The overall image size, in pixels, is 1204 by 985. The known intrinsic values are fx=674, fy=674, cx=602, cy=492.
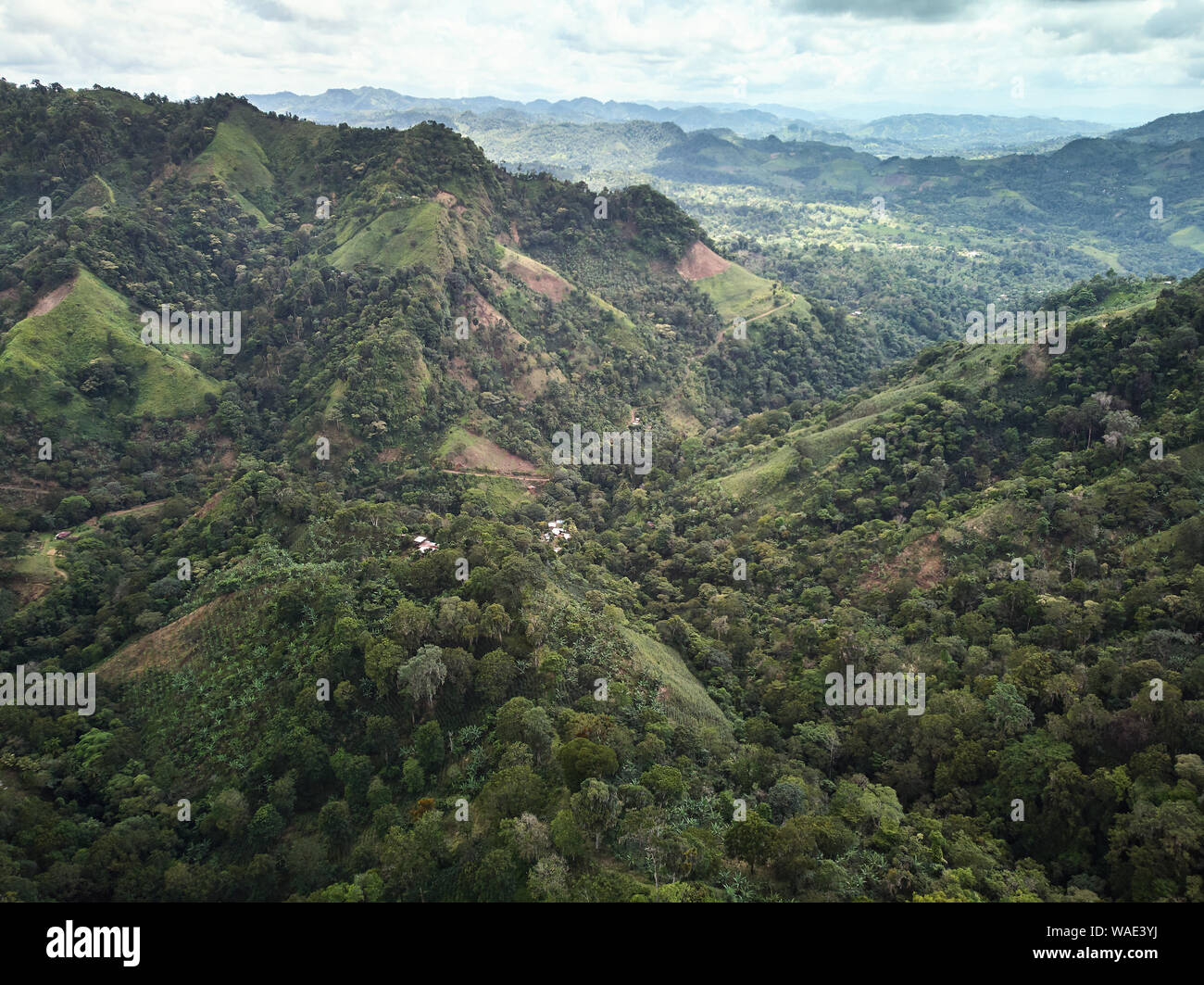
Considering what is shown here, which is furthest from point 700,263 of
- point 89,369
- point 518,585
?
point 518,585

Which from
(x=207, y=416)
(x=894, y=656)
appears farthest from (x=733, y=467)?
Result: (x=207, y=416)

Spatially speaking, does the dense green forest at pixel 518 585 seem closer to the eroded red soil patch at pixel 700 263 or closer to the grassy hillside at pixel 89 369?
the grassy hillside at pixel 89 369

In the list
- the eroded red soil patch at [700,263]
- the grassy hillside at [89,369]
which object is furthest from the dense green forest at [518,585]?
the eroded red soil patch at [700,263]

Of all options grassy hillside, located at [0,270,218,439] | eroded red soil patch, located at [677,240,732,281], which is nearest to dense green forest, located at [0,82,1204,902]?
grassy hillside, located at [0,270,218,439]

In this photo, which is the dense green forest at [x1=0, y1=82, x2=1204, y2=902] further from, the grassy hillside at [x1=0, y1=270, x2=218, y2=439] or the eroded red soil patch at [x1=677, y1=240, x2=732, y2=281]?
the eroded red soil patch at [x1=677, y1=240, x2=732, y2=281]

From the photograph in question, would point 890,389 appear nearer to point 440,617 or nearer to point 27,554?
point 440,617

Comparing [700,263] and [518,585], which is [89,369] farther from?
[700,263]

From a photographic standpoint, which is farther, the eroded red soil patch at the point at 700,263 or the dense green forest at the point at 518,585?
the eroded red soil patch at the point at 700,263

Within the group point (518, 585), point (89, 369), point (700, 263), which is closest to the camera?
point (518, 585)
